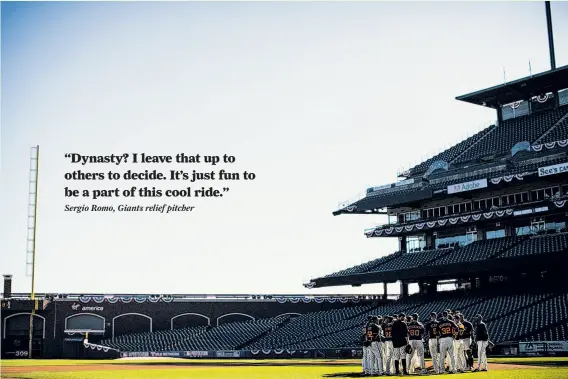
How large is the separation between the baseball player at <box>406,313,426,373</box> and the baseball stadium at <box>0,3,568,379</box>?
20.2 meters

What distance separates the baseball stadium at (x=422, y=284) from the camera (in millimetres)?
55938

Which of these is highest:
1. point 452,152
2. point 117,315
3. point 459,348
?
point 452,152

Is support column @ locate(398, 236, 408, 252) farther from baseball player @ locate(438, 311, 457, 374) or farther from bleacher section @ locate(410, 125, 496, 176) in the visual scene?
baseball player @ locate(438, 311, 457, 374)

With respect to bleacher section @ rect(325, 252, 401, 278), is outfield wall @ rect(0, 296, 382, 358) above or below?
below

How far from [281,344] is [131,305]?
17.8 m

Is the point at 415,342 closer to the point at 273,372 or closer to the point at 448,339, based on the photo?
the point at 448,339

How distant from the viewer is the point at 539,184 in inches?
2344

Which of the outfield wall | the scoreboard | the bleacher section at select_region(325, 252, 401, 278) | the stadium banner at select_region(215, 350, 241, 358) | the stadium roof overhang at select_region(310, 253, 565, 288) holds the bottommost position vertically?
the stadium banner at select_region(215, 350, 241, 358)

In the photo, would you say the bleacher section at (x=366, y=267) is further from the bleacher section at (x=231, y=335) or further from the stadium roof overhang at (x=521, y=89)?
the stadium roof overhang at (x=521, y=89)

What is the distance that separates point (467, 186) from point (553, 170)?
747 centimetres

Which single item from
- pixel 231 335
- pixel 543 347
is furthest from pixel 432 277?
pixel 543 347

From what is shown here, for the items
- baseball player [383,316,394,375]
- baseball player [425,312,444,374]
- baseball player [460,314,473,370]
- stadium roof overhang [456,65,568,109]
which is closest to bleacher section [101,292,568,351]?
baseball player [460,314,473,370]

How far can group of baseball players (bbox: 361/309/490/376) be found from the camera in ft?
91.2

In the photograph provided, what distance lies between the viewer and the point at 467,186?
61750mm
